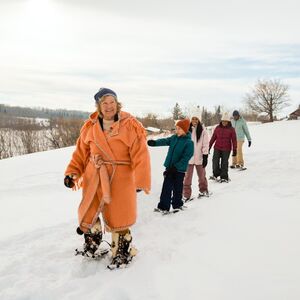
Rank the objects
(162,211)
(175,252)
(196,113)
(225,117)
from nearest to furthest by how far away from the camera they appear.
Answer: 1. (175,252)
2. (162,211)
3. (196,113)
4. (225,117)

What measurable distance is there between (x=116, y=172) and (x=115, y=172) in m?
0.01

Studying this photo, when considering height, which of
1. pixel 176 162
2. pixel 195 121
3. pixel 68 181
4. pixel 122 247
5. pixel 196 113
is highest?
pixel 196 113

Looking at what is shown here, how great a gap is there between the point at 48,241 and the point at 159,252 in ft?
5.02

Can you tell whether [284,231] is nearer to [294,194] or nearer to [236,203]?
[236,203]

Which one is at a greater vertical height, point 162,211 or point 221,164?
point 221,164

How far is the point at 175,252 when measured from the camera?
13.5ft

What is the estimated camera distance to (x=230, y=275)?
3.49m

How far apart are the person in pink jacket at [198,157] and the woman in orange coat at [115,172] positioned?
11.7ft

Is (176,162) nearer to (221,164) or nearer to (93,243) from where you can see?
(93,243)

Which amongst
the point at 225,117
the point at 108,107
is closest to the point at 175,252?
the point at 108,107

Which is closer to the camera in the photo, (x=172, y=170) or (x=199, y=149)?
(x=172, y=170)

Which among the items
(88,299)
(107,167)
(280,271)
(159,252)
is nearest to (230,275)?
(280,271)

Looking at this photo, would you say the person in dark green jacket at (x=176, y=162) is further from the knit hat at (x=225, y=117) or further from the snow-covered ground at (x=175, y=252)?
the knit hat at (x=225, y=117)

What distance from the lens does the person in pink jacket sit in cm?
739
